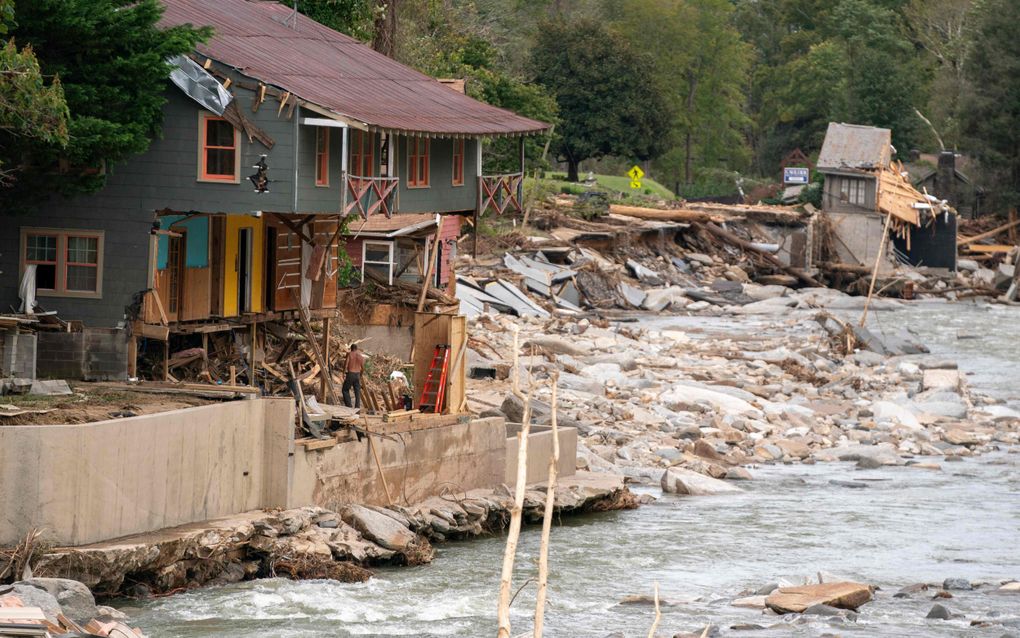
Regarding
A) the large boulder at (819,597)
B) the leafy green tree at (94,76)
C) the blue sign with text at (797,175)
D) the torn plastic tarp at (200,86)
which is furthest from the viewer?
the blue sign with text at (797,175)

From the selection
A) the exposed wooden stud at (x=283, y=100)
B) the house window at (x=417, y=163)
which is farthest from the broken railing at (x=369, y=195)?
the exposed wooden stud at (x=283, y=100)

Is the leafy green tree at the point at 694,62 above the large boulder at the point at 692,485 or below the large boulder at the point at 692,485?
above

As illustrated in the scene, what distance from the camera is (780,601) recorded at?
22.7m

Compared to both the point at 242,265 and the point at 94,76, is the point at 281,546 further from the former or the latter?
the point at 242,265

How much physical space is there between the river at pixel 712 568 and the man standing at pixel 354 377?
3522 millimetres

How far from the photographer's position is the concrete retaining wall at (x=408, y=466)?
85.5 ft

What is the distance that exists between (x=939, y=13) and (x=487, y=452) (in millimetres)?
84900

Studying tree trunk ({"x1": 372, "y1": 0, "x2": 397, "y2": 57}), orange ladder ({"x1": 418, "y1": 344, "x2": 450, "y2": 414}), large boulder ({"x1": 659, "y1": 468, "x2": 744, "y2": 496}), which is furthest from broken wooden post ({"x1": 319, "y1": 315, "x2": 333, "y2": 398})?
tree trunk ({"x1": 372, "y1": 0, "x2": 397, "y2": 57})

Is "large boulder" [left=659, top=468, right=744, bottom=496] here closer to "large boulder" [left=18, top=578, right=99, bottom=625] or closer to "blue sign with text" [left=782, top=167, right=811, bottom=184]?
"large boulder" [left=18, top=578, right=99, bottom=625]

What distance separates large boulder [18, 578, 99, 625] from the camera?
1909 centimetres

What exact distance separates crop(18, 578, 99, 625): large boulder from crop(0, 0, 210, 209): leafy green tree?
26.8 ft

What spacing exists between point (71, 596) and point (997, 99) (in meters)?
75.2

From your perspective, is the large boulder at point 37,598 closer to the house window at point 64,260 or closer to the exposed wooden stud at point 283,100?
the house window at point 64,260

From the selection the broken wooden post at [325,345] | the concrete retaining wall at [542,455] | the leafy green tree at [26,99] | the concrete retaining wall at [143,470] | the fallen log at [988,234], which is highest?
the leafy green tree at [26,99]
